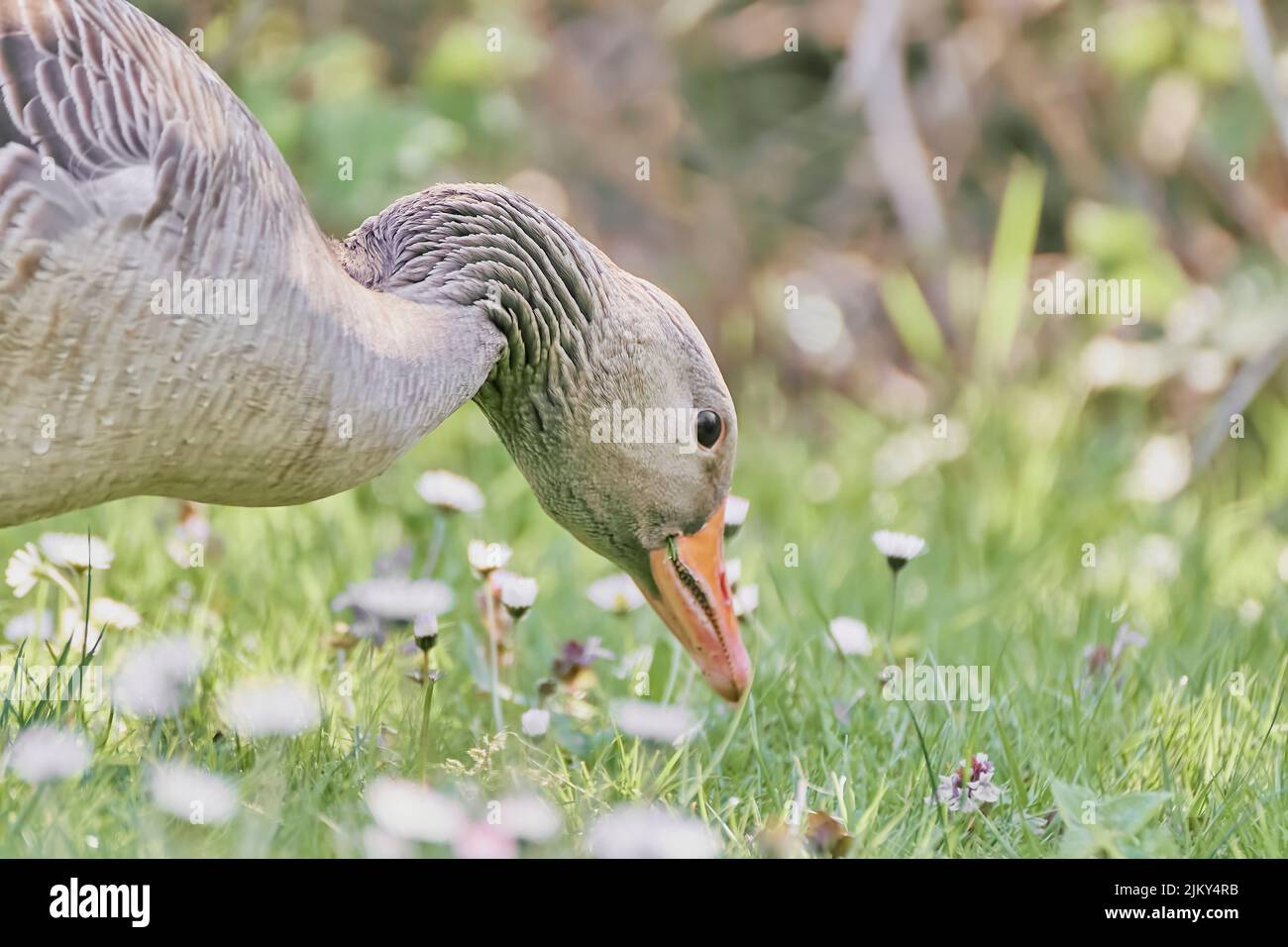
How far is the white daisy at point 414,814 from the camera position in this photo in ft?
8.96

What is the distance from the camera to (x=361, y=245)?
3697 mm

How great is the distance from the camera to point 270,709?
11.1 ft

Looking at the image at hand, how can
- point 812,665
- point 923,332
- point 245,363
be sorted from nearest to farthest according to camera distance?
point 245,363
point 812,665
point 923,332

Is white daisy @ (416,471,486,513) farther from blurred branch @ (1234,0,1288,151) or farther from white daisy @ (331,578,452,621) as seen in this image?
blurred branch @ (1234,0,1288,151)

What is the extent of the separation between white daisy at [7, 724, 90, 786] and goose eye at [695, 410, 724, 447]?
1540 millimetres

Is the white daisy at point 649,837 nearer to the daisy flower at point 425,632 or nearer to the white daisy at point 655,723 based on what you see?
the white daisy at point 655,723

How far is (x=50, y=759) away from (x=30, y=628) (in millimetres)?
981

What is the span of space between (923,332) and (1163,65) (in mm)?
1596

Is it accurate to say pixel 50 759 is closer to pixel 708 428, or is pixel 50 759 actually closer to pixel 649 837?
pixel 649 837

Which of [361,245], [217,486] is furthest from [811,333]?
[217,486]

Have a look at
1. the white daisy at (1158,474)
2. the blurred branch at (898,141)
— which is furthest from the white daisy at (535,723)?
the blurred branch at (898,141)

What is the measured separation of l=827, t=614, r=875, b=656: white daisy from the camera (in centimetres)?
404
